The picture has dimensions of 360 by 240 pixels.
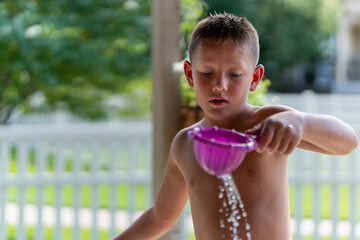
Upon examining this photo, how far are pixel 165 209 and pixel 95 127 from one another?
4.18 meters

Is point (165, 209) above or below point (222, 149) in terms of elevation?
below

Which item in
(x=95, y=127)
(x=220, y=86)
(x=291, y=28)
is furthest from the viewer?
(x=291, y=28)

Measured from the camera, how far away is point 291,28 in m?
13.3

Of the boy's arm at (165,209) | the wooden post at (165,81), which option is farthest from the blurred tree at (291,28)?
the boy's arm at (165,209)

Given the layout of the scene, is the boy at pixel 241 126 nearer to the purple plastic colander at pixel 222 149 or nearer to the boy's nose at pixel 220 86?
the boy's nose at pixel 220 86

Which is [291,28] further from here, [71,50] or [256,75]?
[256,75]

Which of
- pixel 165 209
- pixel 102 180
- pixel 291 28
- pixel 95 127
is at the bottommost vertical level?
pixel 102 180

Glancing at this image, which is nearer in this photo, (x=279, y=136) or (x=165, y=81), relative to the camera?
(x=279, y=136)

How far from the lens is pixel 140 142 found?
435 cm

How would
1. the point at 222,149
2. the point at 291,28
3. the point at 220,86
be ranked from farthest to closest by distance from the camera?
1. the point at 291,28
2. the point at 220,86
3. the point at 222,149

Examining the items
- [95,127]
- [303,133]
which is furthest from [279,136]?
[95,127]

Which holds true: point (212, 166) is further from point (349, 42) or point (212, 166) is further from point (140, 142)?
point (349, 42)

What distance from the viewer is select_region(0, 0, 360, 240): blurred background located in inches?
156

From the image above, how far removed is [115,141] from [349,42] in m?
16.2
